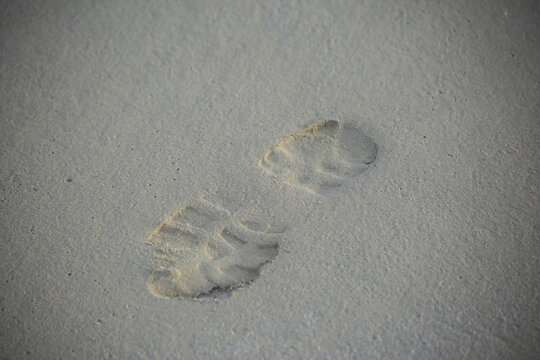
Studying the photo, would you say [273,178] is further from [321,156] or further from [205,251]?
[205,251]

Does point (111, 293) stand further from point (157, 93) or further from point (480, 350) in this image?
point (480, 350)

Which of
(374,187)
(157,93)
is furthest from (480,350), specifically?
(157,93)

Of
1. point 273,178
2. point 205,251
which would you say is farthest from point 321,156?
point 205,251

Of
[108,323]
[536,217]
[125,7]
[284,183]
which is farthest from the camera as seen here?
[125,7]

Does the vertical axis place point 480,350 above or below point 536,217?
below

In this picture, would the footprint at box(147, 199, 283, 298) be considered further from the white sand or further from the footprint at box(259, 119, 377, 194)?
the footprint at box(259, 119, 377, 194)

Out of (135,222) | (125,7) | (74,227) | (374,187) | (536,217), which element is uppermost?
(125,7)
